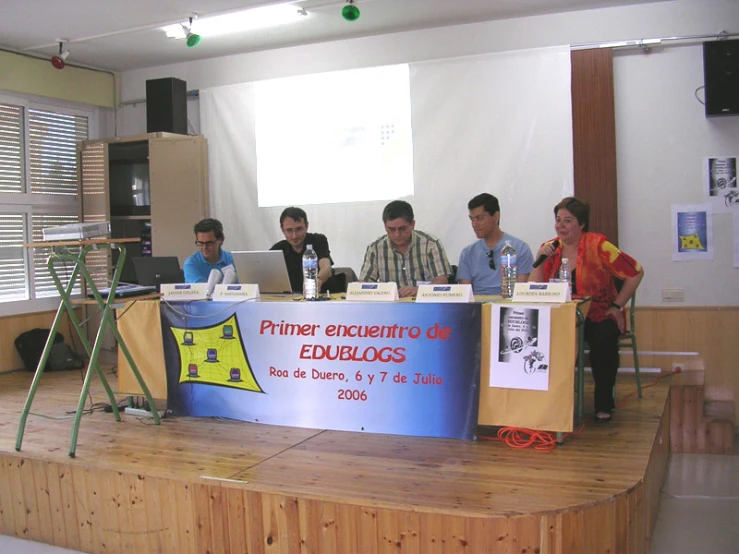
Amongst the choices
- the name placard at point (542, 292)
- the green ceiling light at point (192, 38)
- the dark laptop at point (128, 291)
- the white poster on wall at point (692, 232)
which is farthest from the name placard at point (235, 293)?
the white poster on wall at point (692, 232)

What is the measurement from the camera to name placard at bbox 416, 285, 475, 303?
10.1 feet

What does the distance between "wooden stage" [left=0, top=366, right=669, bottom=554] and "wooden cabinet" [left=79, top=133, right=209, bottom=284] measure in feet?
8.22

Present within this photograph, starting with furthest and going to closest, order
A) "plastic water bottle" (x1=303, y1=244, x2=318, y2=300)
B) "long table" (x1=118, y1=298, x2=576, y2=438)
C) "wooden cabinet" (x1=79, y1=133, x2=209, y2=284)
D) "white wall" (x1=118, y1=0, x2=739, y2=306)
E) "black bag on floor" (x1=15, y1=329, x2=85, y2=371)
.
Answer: "wooden cabinet" (x1=79, y1=133, x2=209, y2=284)
"black bag on floor" (x1=15, y1=329, x2=85, y2=371)
"white wall" (x1=118, y1=0, x2=739, y2=306)
"plastic water bottle" (x1=303, y1=244, x2=318, y2=300)
"long table" (x1=118, y1=298, x2=576, y2=438)

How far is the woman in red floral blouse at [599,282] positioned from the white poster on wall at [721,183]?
4.61 ft

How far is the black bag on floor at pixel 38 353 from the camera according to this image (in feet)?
18.6

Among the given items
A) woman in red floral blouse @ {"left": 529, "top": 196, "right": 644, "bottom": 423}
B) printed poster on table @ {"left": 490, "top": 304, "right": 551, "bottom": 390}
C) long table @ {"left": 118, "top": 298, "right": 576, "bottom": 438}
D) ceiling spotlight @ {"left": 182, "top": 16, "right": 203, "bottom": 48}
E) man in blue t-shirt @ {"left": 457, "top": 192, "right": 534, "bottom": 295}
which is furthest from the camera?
ceiling spotlight @ {"left": 182, "top": 16, "right": 203, "bottom": 48}

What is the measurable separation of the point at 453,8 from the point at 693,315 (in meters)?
2.60

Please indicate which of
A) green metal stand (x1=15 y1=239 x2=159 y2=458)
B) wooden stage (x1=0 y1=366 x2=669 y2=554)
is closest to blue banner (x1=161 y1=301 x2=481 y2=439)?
wooden stage (x1=0 y1=366 x2=669 y2=554)

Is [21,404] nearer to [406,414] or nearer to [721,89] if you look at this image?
[406,414]

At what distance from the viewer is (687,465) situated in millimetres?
3812

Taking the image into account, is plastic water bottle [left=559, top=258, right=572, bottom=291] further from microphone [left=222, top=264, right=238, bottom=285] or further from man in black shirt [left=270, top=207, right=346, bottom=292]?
microphone [left=222, top=264, right=238, bottom=285]

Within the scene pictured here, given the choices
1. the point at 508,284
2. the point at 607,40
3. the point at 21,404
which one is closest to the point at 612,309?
the point at 508,284

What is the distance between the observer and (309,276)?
12.2ft

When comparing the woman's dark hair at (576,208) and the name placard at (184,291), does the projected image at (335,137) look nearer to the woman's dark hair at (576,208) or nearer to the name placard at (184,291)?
the woman's dark hair at (576,208)
